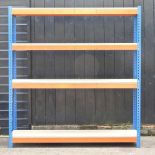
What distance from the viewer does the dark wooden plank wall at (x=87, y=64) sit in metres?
8.41

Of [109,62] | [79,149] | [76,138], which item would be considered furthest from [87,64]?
[79,149]

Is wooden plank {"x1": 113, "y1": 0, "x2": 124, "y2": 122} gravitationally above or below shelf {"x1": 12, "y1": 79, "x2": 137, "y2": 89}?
above

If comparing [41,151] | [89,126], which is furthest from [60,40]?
[41,151]

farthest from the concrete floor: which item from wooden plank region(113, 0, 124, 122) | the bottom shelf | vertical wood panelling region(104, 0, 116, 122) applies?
wooden plank region(113, 0, 124, 122)

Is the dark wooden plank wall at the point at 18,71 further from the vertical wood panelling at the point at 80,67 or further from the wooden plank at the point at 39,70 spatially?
the vertical wood panelling at the point at 80,67

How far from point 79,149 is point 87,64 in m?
1.70

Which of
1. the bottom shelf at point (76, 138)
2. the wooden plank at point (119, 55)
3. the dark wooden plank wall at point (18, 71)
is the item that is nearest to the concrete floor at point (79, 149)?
the bottom shelf at point (76, 138)

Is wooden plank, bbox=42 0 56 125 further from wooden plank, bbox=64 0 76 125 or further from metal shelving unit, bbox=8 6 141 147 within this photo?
metal shelving unit, bbox=8 6 141 147

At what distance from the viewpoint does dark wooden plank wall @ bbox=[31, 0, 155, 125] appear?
27.6 ft

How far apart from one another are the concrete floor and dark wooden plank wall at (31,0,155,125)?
A: 34.3 inches

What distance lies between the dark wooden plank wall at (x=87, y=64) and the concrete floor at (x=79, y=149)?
872mm

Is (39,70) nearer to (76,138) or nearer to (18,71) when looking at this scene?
(18,71)

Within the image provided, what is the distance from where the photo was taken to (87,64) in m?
8.41

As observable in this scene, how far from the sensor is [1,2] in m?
8.46
